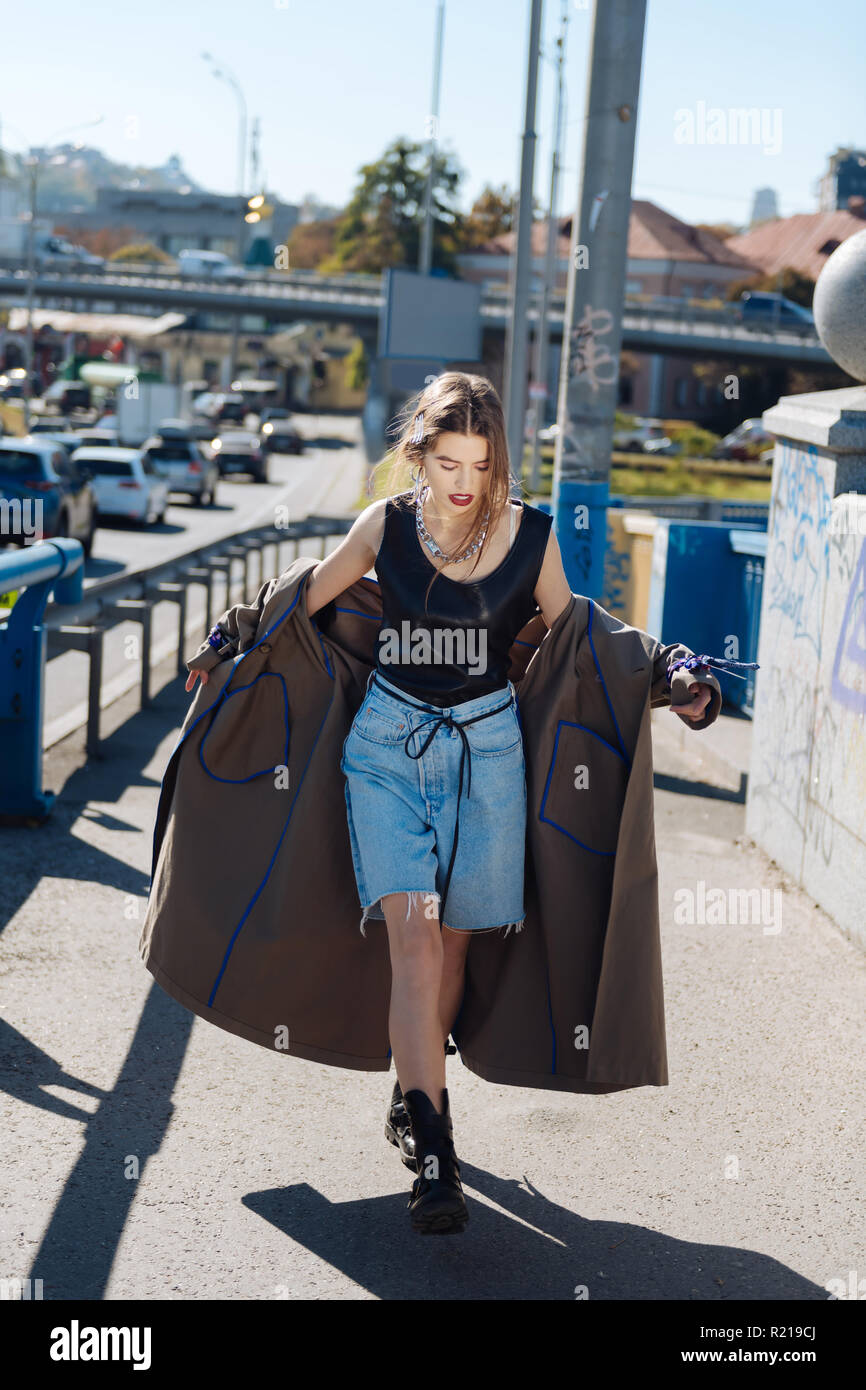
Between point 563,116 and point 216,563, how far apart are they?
100.0 ft

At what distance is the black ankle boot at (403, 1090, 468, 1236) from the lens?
11.0 feet

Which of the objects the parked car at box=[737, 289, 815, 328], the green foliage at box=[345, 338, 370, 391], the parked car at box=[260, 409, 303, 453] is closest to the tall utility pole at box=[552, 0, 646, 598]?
the parked car at box=[260, 409, 303, 453]

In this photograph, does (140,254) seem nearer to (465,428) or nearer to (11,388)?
(11,388)

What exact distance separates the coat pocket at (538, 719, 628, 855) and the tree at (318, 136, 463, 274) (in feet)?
317

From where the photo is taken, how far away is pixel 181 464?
3700cm

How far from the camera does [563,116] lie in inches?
1598

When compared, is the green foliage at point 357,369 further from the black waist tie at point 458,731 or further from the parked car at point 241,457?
the black waist tie at point 458,731

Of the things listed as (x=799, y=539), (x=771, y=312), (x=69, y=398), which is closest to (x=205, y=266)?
(x=69, y=398)

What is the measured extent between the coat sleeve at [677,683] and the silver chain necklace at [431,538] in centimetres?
47

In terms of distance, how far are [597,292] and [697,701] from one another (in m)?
5.84

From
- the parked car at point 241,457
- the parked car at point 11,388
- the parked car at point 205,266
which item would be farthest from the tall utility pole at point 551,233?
the parked car at point 205,266

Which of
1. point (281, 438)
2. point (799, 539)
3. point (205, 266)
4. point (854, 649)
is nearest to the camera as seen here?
point (854, 649)

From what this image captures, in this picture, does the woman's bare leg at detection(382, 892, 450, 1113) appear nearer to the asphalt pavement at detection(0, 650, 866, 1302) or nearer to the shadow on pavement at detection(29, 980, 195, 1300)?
the asphalt pavement at detection(0, 650, 866, 1302)
